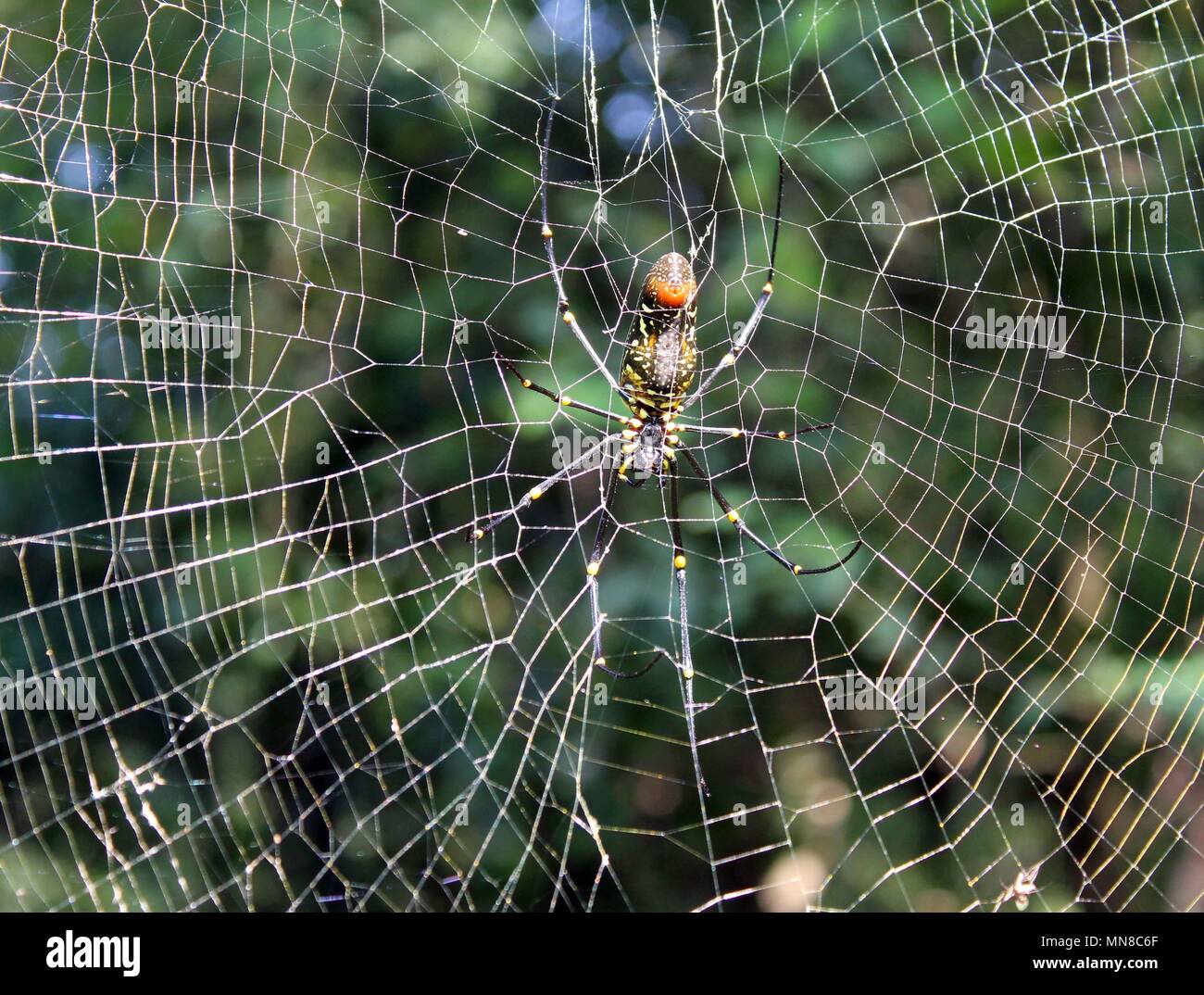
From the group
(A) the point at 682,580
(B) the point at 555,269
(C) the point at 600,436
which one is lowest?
(A) the point at 682,580

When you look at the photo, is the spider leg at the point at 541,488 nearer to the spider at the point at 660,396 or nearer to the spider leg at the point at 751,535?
the spider at the point at 660,396

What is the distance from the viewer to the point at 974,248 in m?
2.31

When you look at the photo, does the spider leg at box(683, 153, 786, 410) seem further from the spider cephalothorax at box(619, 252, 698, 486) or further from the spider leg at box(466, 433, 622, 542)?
the spider leg at box(466, 433, 622, 542)

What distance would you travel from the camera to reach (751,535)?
2264mm

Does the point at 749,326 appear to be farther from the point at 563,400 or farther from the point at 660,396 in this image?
the point at 563,400

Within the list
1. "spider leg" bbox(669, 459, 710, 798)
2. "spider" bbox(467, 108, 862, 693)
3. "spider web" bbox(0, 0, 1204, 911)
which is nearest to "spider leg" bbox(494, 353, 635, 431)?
"spider" bbox(467, 108, 862, 693)

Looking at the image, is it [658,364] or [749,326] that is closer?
[658,364]

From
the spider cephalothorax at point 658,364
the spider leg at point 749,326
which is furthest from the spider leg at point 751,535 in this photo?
the spider leg at point 749,326

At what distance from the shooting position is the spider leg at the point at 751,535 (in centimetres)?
223

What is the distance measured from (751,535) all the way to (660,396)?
0.48 meters

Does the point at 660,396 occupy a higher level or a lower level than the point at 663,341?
lower

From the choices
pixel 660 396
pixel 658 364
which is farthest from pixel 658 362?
pixel 660 396

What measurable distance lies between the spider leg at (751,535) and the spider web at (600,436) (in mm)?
47
